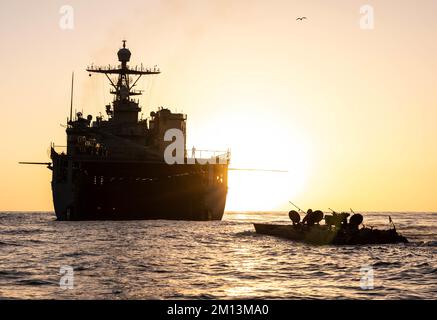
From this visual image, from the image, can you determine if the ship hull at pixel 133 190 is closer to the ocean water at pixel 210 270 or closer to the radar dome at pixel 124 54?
the radar dome at pixel 124 54

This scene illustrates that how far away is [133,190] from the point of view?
7644 cm

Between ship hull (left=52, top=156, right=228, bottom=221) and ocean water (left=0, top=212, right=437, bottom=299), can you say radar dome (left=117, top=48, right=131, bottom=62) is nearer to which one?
ship hull (left=52, top=156, right=228, bottom=221)

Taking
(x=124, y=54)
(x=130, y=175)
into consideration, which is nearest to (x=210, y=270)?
(x=130, y=175)

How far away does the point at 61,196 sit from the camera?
3174 inches

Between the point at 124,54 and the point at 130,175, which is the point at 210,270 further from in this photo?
the point at 124,54

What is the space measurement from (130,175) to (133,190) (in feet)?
6.01

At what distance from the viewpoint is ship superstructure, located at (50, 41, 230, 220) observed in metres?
75.6

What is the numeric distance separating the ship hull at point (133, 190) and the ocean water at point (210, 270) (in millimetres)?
25860

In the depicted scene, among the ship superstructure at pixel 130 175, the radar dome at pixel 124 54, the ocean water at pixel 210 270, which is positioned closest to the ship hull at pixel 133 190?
the ship superstructure at pixel 130 175

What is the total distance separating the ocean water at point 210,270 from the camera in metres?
23.3

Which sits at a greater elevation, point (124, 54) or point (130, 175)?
point (124, 54)
